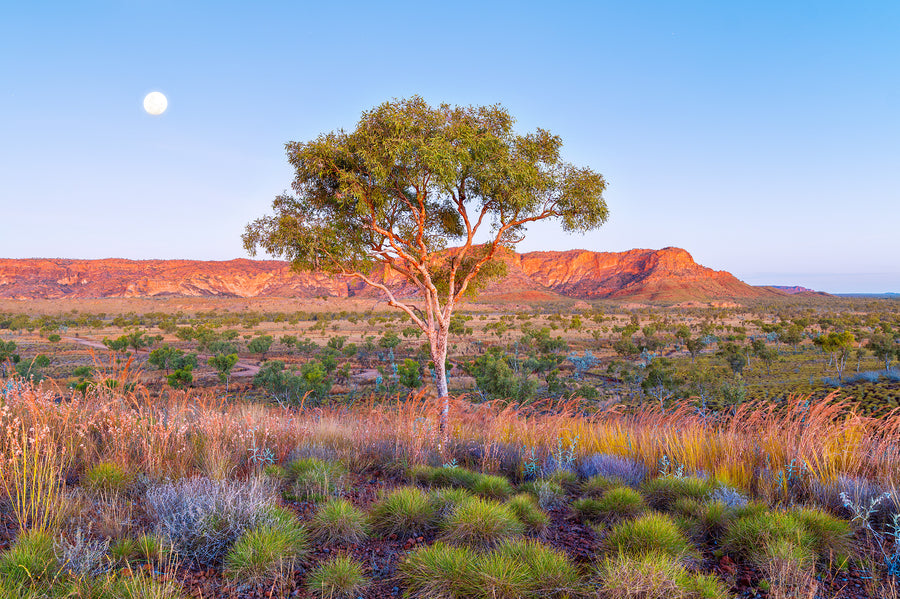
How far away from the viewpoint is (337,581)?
9.98 feet

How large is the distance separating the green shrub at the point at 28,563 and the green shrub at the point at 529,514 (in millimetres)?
3366

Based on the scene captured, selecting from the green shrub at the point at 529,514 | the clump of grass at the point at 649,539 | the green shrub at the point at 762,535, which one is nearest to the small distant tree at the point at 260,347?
the green shrub at the point at 529,514

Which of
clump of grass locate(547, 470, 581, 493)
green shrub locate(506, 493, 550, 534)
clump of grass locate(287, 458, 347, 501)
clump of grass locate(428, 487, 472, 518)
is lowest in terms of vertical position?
clump of grass locate(547, 470, 581, 493)

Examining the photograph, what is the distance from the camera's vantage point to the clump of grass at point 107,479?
436cm

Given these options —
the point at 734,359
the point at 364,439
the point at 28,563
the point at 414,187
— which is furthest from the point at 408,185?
the point at 734,359

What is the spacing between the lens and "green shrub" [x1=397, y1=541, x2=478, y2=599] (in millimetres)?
2930

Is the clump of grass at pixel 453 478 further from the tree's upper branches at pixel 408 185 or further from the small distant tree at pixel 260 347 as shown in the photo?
the small distant tree at pixel 260 347

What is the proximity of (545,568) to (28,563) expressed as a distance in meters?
3.34

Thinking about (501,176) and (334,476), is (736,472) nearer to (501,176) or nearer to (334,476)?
(334,476)

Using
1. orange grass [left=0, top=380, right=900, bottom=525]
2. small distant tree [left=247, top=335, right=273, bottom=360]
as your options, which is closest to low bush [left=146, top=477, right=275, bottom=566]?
orange grass [left=0, top=380, right=900, bottom=525]

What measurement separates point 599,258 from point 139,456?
190061 mm

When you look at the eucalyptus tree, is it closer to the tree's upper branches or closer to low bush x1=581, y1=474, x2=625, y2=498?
the tree's upper branches

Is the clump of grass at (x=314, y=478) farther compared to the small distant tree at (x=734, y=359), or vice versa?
the small distant tree at (x=734, y=359)

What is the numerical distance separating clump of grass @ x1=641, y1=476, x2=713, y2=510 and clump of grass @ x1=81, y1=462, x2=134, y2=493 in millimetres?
5236
